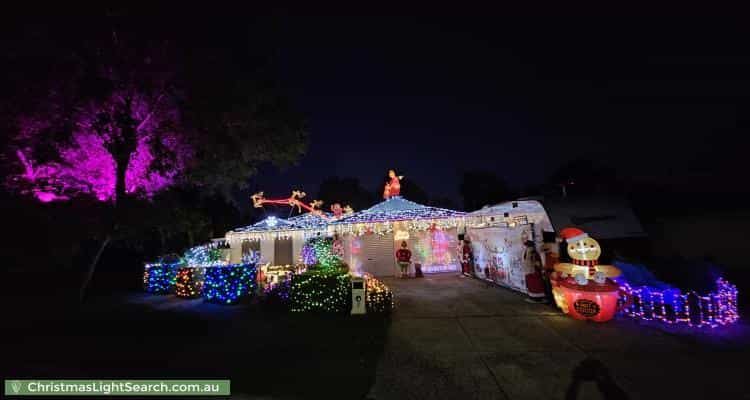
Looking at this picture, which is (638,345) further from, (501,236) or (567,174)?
(567,174)

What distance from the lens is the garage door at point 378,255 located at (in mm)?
14602

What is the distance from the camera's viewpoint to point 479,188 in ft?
110

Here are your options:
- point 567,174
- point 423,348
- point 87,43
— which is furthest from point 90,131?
point 567,174

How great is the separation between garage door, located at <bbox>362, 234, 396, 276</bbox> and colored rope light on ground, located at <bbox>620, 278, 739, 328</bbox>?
31.2 feet

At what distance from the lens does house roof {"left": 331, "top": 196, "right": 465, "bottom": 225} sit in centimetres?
1264

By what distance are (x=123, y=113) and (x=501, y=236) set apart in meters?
12.9

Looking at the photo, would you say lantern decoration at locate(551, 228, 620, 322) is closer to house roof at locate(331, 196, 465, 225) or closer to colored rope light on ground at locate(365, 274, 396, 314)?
colored rope light on ground at locate(365, 274, 396, 314)

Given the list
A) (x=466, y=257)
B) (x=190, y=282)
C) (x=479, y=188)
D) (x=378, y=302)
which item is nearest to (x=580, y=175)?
(x=479, y=188)

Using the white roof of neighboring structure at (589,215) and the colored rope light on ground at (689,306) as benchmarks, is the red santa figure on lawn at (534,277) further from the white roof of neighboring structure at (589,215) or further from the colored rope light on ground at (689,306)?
the colored rope light on ground at (689,306)

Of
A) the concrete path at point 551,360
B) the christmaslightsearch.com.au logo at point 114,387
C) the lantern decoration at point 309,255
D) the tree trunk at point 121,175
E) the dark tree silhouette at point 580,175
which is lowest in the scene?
the concrete path at point 551,360

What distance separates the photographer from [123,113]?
350 inches

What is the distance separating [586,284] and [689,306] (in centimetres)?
194

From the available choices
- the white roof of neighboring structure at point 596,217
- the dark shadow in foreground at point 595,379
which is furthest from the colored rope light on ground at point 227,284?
the white roof of neighboring structure at point 596,217

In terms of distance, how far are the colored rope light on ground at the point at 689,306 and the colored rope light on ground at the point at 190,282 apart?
12422mm
